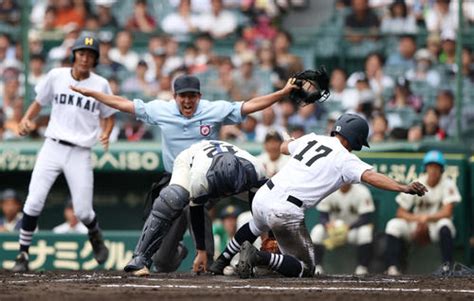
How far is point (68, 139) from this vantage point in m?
11.4

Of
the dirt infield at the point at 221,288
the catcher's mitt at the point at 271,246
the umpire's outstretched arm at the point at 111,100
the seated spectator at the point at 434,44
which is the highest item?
the seated spectator at the point at 434,44

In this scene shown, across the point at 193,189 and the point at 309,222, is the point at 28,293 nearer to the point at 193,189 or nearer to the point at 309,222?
the point at 193,189

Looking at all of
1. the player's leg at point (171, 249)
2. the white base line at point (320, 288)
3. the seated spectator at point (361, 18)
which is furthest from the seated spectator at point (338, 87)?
the white base line at point (320, 288)

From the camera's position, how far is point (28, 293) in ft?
26.9

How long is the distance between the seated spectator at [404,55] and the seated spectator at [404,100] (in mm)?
339

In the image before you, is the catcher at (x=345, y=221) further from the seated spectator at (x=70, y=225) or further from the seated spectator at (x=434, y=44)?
the seated spectator at (x=70, y=225)

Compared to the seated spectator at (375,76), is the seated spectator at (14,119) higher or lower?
lower

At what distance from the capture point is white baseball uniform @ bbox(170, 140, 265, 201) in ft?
31.5

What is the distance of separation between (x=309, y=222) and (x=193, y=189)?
4.54m

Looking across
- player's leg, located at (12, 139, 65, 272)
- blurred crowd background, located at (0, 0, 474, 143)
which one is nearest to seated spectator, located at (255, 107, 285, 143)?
blurred crowd background, located at (0, 0, 474, 143)

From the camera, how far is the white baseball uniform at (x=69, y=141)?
1136 centimetres

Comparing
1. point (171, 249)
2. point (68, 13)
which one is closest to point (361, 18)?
point (68, 13)

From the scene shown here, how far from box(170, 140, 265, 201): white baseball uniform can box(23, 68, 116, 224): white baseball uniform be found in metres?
1.70

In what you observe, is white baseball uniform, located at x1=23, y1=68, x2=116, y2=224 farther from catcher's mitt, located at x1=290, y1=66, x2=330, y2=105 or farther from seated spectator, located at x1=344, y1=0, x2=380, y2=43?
seated spectator, located at x1=344, y1=0, x2=380, y2=43
